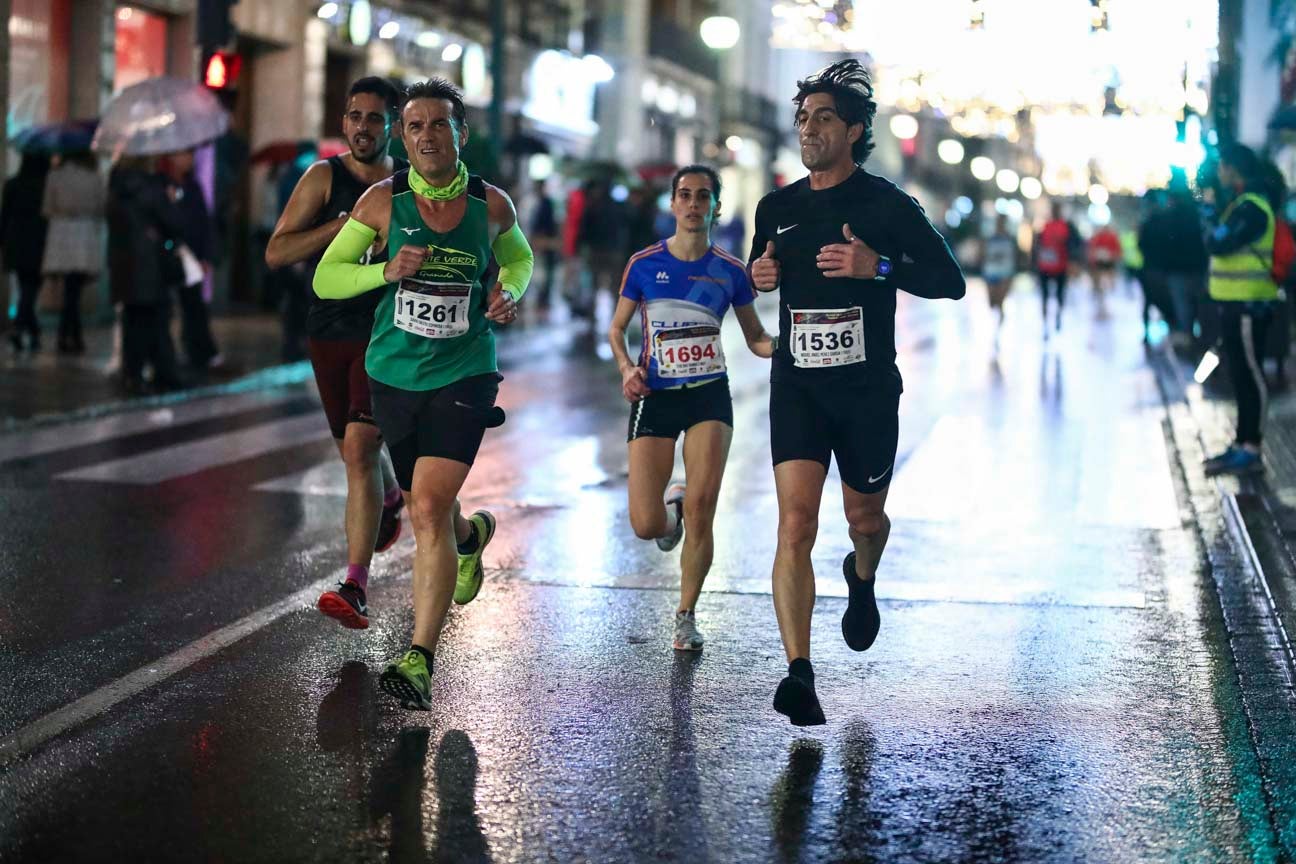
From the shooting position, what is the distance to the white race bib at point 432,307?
6.16 m

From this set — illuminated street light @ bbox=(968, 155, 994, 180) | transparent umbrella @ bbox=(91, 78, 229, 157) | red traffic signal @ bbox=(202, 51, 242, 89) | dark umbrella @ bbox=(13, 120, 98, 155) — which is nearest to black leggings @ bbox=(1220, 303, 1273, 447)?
transparent umbrella @ bbox=(91, 78, 229, 157)

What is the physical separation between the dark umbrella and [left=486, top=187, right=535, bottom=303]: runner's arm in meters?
12.5

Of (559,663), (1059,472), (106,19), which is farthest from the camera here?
(106,19)

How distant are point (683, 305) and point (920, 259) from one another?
1.21 meters

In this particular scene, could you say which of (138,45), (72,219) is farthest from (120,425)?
(138,45)

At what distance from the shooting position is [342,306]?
7.07 meters

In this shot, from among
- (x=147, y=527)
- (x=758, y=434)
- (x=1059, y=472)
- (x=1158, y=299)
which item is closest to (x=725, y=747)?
(x=147, y=527)

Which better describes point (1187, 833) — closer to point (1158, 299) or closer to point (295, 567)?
point (295, 567)

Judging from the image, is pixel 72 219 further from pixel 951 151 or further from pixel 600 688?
pixel 951 151

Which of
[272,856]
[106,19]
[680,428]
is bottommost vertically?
[272,856]

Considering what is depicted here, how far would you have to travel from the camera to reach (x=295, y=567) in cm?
836

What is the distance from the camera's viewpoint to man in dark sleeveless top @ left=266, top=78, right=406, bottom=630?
22.6 ft

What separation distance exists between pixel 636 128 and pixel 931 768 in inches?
1782

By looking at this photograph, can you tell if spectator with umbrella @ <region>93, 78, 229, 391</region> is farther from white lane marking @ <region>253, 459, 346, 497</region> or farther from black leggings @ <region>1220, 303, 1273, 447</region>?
black leggings @ <region>1220, 303, 1273, 447</region>
